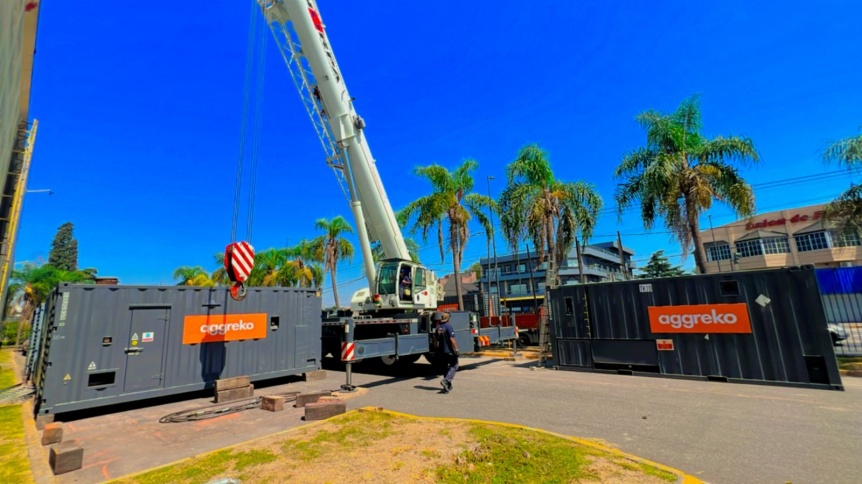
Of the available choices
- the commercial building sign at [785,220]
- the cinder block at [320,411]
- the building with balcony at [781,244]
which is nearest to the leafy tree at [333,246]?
the cinder block at [320,411]

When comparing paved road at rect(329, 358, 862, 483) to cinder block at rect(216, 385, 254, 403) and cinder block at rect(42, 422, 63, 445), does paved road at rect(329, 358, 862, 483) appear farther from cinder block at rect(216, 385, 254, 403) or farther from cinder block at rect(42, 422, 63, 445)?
cinder block at rect(42, 422, 63, 445)

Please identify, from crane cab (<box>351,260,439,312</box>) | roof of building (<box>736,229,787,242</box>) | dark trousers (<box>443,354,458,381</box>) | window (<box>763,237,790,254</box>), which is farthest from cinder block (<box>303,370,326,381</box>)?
window (<box>763,237,790,254</box>)

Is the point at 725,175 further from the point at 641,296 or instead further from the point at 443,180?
the point at 443,180

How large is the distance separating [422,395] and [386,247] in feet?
20.2

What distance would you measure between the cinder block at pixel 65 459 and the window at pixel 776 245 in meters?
64.8

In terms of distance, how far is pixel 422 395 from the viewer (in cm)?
834

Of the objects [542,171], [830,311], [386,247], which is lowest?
[830,311]

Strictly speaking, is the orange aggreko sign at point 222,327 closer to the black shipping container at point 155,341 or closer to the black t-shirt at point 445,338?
the black shipping container at point 155,341

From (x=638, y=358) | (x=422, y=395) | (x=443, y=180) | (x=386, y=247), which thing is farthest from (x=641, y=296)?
(x=443, y=180)

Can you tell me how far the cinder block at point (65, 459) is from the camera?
454 cm

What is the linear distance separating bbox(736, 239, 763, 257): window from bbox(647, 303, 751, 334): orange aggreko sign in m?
53.3

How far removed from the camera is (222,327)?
9.40m

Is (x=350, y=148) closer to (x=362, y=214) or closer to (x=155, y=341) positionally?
(x=362, y=214)

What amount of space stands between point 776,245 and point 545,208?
49904mm
